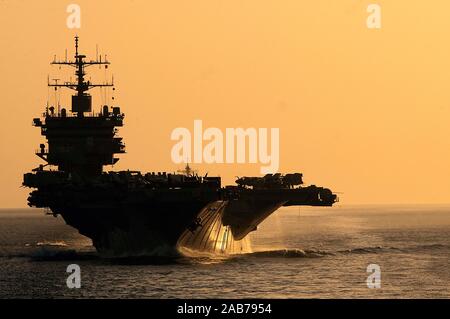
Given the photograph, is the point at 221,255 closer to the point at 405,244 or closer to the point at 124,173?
the point at 124,173

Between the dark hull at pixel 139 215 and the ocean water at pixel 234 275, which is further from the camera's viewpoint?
the dark hull at pixel 139 215

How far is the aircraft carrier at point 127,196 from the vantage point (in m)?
66.3

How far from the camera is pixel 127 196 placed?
66188 millimetres

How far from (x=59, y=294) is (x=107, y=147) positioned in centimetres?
2593

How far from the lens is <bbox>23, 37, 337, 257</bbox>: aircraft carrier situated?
6631 cm

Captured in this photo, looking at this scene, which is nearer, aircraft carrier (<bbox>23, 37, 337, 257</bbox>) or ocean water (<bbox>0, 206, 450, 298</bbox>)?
ocean water (<bbox>0, 206, 450, 298</bbox>)

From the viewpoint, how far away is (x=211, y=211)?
232 feet

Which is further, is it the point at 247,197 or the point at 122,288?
the point at 247,197

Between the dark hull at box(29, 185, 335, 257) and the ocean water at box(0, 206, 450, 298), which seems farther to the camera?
the dark hull at box(29, 185, 335, 257)

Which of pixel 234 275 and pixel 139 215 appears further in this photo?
pixel 139 215

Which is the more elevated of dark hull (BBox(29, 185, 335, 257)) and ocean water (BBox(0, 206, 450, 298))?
dark hull (BBox(29, 185, 335, 257))

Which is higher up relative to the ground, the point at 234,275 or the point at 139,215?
the point at 139,215

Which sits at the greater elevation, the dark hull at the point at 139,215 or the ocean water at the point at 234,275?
the dark hull at the point at 139,215

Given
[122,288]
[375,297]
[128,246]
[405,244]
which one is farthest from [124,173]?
[405,244]
